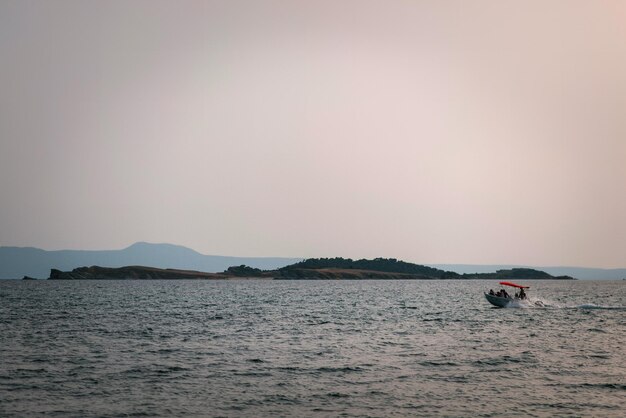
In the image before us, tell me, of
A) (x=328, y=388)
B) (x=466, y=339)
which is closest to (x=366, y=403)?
(x=328, y=388)

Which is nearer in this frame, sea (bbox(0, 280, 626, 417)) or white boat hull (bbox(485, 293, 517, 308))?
sea (bbox(0, 280, 626, 417))

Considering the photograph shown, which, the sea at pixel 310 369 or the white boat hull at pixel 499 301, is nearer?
the sea at pixel 310 369

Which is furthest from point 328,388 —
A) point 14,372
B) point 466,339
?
point 466,339

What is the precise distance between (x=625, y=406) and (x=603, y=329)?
43773 millimetres

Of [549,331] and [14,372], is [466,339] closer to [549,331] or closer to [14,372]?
[549,331]

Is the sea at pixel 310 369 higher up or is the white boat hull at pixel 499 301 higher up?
the white boat hull at pixel 499 301

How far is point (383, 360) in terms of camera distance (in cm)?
4828

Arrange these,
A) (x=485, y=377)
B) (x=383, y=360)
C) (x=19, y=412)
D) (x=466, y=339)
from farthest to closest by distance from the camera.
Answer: (x=466, y=339) < (x=383, y=360) < (x=485, y=377) < (x=19, y=412)

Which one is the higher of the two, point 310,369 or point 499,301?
point 499,301

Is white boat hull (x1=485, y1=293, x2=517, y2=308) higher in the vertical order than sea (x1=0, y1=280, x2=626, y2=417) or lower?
higher

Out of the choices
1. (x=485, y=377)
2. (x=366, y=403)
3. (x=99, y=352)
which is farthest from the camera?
(x=99, y=352)

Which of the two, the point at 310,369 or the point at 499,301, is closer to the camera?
the point at 310,369

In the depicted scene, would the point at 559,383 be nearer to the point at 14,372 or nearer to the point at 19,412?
the point at 19,412

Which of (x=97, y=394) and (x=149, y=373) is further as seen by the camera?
(x=149, y=373)
